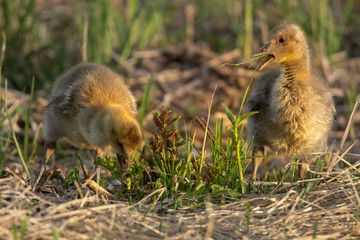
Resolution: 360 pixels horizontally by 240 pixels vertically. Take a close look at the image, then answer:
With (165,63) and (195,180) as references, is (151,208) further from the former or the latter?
(165,63)

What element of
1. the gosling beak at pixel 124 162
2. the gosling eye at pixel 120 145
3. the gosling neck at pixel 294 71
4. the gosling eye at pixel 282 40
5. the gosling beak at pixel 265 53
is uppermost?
the gosling eye at pixel 282 40

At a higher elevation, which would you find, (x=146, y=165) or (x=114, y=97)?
(x=114, y=97)

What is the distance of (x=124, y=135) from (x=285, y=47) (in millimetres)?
1699

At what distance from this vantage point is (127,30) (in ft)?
28.0

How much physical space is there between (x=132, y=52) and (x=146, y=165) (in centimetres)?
477

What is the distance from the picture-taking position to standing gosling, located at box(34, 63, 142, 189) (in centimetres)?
417

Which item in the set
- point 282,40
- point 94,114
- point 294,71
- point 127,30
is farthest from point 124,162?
point 127,30

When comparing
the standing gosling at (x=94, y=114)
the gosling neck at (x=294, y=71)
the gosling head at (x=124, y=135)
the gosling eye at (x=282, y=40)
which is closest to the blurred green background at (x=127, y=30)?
the standing gosling at (x=94, y=114)

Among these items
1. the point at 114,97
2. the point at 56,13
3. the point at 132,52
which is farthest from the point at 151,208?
the point at 56,13

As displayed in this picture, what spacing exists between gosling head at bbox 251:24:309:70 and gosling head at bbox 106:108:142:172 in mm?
1302

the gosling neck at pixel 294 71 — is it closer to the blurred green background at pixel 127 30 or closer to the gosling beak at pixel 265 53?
the gosling beak at pixel 265 53

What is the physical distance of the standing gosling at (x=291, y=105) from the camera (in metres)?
4.61

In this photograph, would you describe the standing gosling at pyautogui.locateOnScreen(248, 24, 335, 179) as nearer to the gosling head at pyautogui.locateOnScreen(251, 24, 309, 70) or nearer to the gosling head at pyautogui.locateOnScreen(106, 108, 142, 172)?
the gosling head at pyautogui.locateOnScreen(251, 24, 309, 70)

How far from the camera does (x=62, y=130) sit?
502cm
